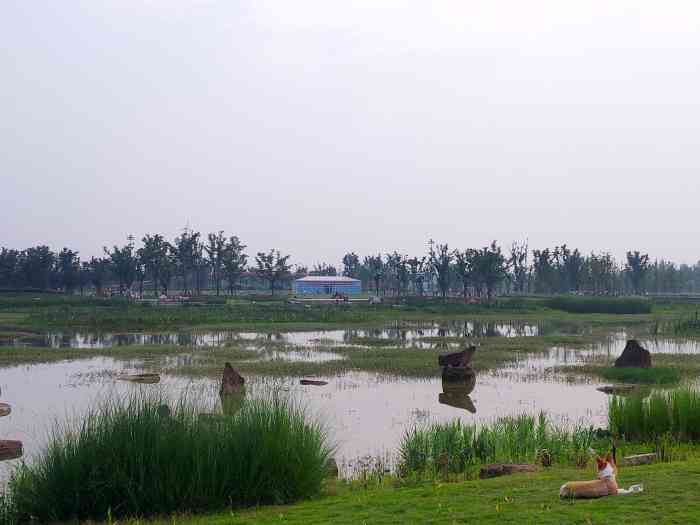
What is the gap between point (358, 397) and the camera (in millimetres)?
19047

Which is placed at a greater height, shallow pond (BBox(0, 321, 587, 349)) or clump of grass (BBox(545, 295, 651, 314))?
clump of grass (BBox(545, 295, 651, 314))

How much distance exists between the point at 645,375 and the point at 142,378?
15142 mm

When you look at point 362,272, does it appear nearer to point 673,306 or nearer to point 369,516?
point 673,306

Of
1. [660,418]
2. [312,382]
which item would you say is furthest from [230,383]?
[660,418]

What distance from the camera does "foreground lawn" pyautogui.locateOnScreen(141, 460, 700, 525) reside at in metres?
7.15

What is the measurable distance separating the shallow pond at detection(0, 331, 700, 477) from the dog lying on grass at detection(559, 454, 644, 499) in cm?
461

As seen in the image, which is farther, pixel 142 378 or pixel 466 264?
pixel 466 264

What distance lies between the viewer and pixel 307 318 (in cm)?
4862

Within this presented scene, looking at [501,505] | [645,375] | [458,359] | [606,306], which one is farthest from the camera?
[606,306]

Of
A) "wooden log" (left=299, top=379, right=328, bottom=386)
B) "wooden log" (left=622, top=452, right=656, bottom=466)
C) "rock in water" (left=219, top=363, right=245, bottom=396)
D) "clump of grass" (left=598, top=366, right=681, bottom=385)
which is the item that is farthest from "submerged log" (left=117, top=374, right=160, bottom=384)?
"wooden log" (left=622, top=452, right=656, bottom=466)

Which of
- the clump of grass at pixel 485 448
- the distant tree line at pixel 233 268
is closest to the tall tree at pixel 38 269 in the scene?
the distant tree line at pixel 233 268

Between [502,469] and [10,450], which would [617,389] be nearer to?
[502,469]

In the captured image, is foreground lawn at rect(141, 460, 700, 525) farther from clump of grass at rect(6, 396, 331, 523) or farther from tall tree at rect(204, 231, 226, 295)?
tall tree at rect(204, 231, 226, 295)

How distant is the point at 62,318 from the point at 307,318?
15.5 meters
